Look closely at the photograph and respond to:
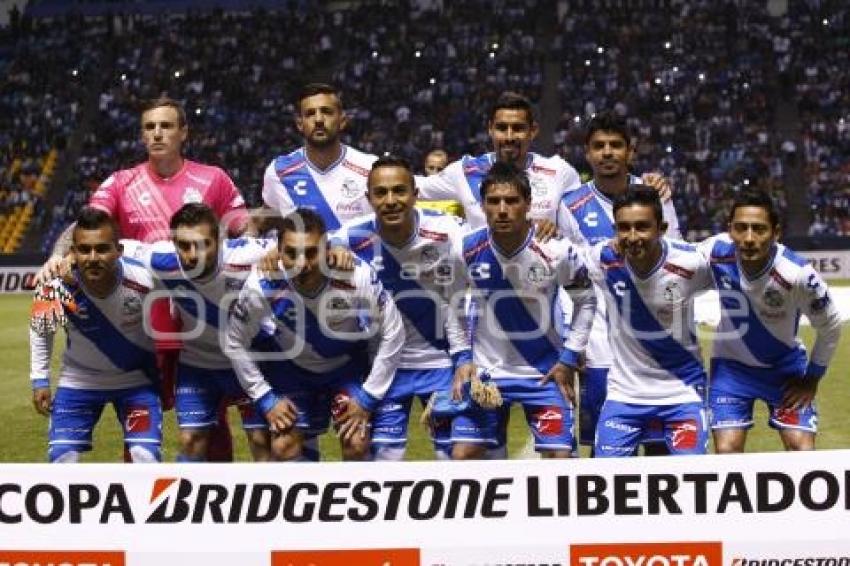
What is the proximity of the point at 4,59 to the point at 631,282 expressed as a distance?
3469cm

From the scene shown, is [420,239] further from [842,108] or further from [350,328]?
[842,108]

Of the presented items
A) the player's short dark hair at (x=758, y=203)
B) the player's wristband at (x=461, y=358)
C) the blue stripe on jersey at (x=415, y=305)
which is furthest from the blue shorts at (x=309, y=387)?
the player's short dark hair at (x=758, y=203)

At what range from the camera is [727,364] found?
6102 mm

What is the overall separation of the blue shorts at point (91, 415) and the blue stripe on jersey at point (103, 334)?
0.56ft

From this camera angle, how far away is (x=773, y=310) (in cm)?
587

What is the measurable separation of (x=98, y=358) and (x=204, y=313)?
24.2 inches

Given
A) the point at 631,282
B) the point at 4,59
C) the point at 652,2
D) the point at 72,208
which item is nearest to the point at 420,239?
the point at 631,282

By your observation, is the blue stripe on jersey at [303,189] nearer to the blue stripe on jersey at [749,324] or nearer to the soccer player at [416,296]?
the soccer player at [416,296]

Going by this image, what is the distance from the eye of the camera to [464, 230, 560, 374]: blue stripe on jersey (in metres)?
6.02

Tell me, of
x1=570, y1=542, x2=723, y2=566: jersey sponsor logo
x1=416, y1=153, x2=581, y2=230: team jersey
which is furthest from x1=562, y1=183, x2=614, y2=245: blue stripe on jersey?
x1=570, y1=542, x2=723, y2=566: jersey sponsor logo

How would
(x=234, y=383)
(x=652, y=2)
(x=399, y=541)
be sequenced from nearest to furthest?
(x=399, y=541) → (x=234, y=383) → (x=652, y=2)

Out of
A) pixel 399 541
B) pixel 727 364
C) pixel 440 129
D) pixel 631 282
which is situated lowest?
pixel 399 541

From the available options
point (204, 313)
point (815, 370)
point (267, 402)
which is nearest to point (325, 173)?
point (204, 313)

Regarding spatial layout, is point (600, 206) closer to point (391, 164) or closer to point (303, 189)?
point (391, 164)
